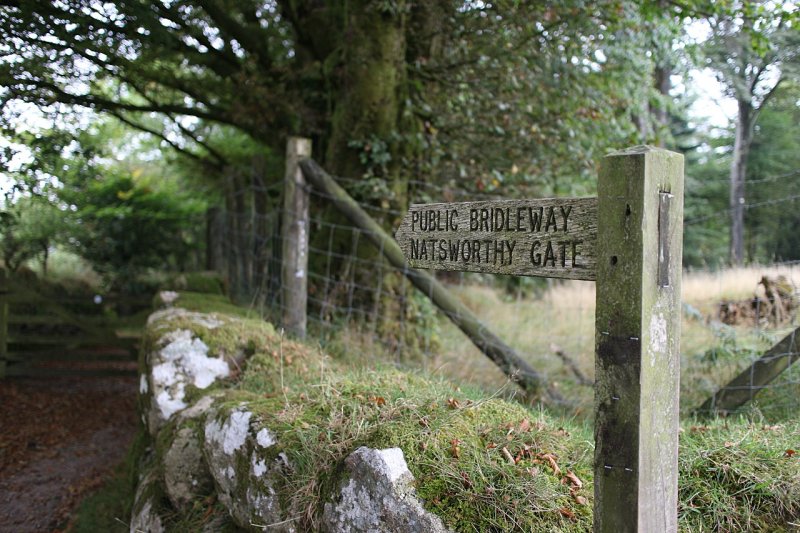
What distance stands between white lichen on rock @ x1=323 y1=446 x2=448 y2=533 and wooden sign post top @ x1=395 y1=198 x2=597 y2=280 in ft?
2.71

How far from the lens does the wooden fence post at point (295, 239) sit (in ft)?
17.7

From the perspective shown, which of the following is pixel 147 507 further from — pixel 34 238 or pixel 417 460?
pixel 34 238

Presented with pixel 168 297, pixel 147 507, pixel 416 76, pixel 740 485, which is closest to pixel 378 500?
pixel 740 485

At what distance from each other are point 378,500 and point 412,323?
415 centimetres

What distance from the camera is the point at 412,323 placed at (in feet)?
21.4

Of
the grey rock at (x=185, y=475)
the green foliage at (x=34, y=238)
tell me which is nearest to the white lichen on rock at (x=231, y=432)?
the grey rock at (x=185, y=475)

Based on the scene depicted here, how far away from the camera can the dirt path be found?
16.7 feet

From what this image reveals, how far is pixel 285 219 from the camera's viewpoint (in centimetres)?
556

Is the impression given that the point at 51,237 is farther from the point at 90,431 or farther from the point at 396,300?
the point at 396,300

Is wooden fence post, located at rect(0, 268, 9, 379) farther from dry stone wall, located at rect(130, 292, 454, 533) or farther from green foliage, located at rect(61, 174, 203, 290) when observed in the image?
dry stone wall, located at rect(130, 292, 454, 533)

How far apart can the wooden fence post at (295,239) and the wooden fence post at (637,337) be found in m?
3.75

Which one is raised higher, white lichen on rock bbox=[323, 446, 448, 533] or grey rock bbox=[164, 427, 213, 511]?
white lichen on rock bbox=[323, 446, 448, 533]

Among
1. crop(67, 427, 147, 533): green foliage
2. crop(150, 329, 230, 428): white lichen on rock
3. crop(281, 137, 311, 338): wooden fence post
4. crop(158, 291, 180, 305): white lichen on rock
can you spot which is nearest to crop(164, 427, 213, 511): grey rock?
crop(150, 329, 230, 428): white lichen on rock

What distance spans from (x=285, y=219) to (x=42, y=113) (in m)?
2.51
